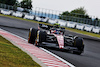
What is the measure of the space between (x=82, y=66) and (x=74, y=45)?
3195 mm

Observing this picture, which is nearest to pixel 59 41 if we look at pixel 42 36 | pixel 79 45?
pixel 42 36

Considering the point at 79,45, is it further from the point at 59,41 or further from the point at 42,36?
the point at 42,36

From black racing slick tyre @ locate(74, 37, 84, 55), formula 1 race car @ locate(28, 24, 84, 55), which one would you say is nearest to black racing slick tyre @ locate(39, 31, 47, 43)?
formula 1 race car @ locate(28, 24, 84, 55)

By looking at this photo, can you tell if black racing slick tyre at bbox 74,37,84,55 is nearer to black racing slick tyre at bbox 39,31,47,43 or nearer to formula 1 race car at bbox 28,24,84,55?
formula 1 race car at bbox 28,24,84,55

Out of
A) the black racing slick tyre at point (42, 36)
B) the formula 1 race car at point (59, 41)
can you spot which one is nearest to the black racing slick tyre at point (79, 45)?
the formula 1 race car at point (59, 41)

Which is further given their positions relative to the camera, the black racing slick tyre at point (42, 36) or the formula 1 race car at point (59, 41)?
the black racing slick tyre at point (42, 36)

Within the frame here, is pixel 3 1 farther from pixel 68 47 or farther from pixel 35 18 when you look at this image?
pixel 68 47

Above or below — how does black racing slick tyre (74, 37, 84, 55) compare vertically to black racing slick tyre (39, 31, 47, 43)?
below

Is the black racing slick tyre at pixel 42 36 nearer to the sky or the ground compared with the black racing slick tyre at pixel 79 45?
nearer to the sky

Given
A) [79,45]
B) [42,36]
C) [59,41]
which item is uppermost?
[42,36]

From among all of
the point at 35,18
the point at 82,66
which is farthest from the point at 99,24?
the point at 82,66

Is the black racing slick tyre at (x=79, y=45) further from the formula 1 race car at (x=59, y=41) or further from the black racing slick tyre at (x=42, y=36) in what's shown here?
the black racing slick tyre at (x=42, y=36)

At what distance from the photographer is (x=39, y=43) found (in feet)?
35.0

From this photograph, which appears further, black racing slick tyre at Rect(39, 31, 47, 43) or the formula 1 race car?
black racing slick tyre at Rect(39, 31, 47, 43)
